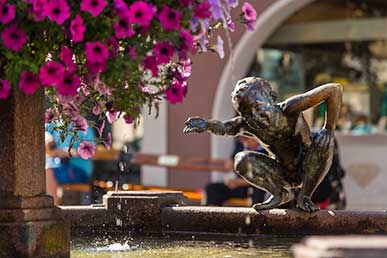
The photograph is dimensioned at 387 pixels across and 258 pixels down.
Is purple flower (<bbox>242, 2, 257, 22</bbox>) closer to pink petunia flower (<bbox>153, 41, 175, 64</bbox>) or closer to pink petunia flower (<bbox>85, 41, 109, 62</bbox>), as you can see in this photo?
pink petunia flower (<bbox>153, 41, 175, 64</bbox>)

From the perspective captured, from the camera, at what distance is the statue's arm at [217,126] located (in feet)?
17.6

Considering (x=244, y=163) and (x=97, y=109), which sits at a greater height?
(x=97, y=109)

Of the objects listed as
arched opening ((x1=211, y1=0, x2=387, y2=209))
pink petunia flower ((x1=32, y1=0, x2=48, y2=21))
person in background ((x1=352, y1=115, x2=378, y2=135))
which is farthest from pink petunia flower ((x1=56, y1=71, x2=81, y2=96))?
person in background ((x1=352, y1=115, x2=378, y2=135))

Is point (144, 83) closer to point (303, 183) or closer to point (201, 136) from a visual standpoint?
point (303, 183)

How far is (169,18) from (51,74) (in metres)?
0.48

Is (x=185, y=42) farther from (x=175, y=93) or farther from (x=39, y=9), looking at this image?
(x=39, y=9)

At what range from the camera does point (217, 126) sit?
214 inches

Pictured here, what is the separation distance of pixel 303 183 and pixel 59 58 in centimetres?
150

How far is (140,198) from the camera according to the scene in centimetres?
628

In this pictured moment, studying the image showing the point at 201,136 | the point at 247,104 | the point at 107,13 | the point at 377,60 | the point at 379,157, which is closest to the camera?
the point at 107,13

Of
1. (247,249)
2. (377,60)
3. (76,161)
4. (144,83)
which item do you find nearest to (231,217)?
(247,249)

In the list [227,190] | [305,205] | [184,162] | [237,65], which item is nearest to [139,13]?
[305,205]

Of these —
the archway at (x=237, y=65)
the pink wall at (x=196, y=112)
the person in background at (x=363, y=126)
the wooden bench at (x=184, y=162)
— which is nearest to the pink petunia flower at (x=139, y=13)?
the wooden bench at (x=184, y=162)

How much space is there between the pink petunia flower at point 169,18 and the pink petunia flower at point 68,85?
0.39m
